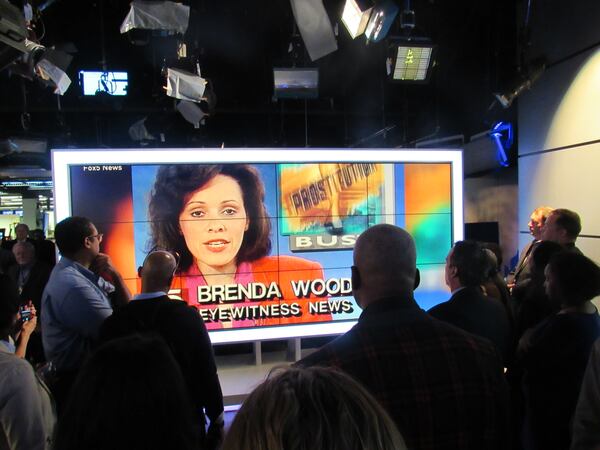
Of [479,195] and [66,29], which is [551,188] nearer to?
[479,195]

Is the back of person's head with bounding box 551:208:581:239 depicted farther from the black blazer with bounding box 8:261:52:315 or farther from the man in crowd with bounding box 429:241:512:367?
the black blazer with bounding box 8:261:52:315

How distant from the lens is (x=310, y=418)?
1.72 ft

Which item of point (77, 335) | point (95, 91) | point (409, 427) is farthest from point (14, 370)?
point (95, 91)

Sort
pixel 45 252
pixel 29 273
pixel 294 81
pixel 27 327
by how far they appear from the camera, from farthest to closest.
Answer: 1. pixel 294 81
2. pixel 45 252
3. pixel 29 273
4. pixel 27 327

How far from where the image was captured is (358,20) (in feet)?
12.2

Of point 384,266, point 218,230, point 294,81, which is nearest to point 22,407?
point 384,266

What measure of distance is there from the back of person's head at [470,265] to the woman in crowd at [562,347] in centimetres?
30

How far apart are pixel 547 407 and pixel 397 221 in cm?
162

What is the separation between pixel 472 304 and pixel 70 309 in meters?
1.96

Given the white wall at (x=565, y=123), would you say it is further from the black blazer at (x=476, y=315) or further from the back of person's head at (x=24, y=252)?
the back of person's head at (x=24, y=252)

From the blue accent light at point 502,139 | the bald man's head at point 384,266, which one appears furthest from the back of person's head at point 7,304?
the blue accent light at point 502,139

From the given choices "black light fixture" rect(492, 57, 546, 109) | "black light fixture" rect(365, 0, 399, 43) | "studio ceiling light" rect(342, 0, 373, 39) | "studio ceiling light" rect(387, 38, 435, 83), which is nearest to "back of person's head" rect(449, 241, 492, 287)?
"black light fixture" rect(365, 0, 399, 43)

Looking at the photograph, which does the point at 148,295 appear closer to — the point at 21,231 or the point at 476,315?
the point at 476,315

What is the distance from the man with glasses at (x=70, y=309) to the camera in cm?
219
